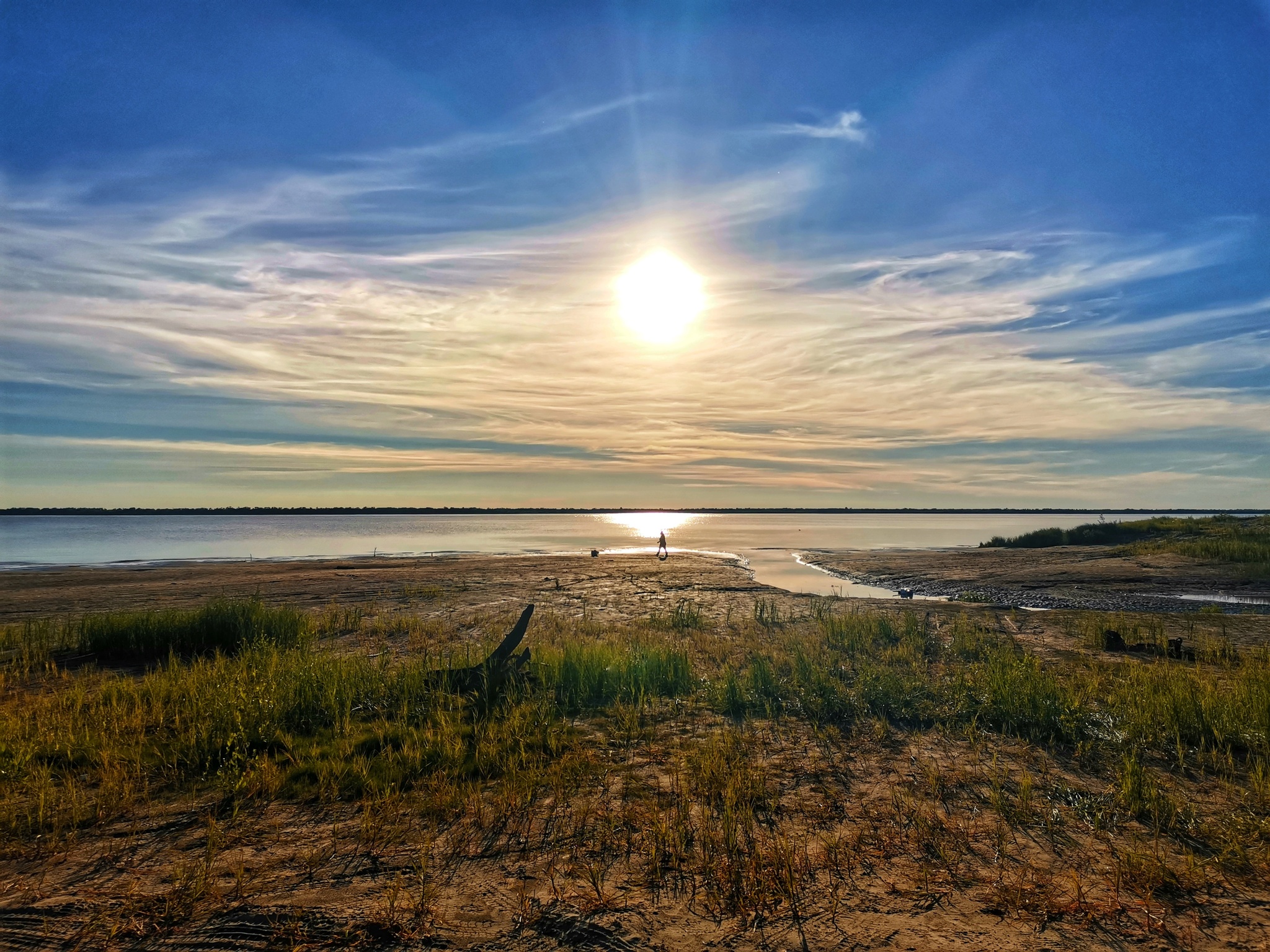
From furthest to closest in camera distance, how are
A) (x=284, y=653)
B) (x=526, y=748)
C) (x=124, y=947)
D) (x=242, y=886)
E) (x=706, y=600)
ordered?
(x=706, y=600) → (x=284, y=653) → (x=526, y=748) → (x=242, y=886) → (x=124, y=947)

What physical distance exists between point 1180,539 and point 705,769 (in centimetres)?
4253

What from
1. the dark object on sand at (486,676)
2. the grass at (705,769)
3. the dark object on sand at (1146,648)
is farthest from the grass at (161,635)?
the dark object on sand at (1146,648)

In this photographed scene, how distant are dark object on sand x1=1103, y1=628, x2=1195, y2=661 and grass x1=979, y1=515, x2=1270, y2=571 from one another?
18272mm

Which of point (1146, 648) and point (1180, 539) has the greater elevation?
point (1180, 539)

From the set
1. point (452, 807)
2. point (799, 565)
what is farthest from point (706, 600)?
point (799, 565)

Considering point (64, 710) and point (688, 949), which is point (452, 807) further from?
point (64, 710)

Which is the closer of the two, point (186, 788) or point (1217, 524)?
point (186, 788)

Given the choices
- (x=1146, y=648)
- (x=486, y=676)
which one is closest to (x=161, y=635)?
(x=486, y=676)

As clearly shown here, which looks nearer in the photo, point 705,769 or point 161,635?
point 705,769

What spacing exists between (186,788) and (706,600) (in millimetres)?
16855

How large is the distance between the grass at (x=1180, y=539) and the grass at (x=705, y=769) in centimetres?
2175

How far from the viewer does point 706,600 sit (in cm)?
2192

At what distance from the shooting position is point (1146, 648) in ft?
43.6

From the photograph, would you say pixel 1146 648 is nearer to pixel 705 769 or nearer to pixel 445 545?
pixel 705 769
